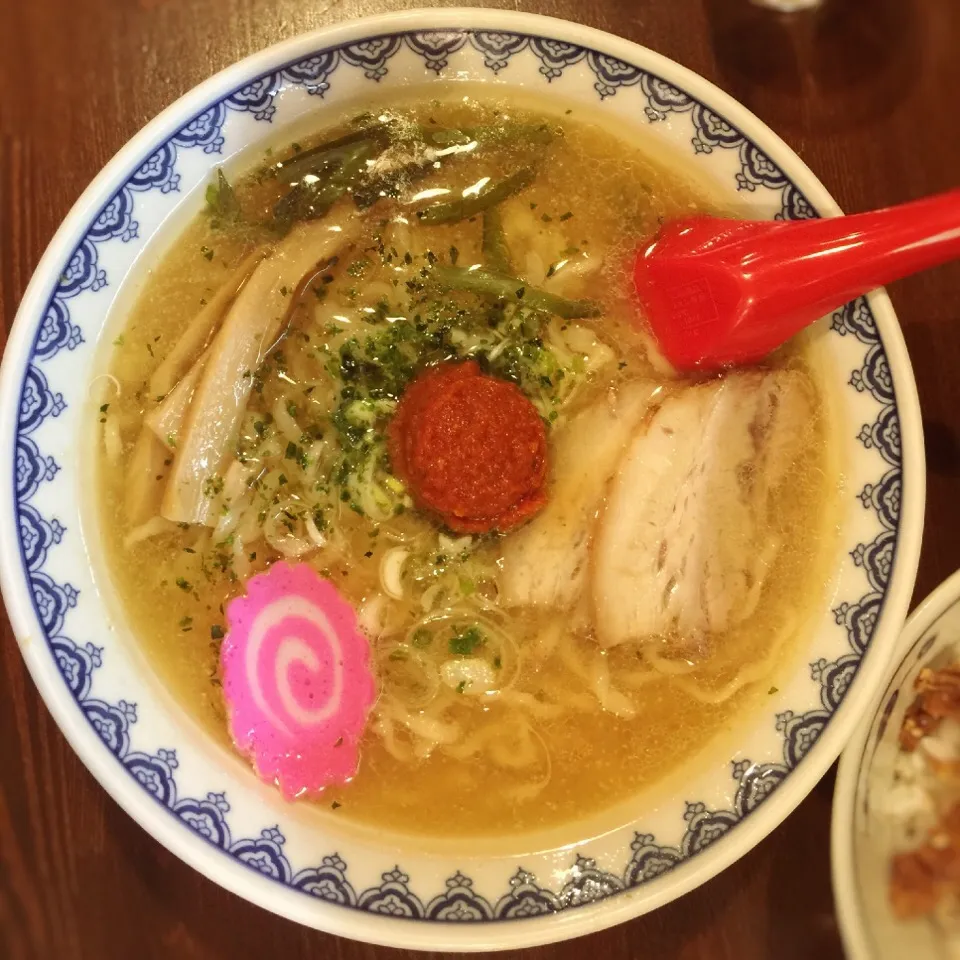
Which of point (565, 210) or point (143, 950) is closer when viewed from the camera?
point (143, 950)

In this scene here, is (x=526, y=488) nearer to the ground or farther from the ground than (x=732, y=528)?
farther from the ground

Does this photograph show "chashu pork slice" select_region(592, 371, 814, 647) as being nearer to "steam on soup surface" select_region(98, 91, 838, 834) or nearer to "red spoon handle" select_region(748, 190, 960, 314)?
"steam on soup surface" select_region(98, 91, 838, 834)

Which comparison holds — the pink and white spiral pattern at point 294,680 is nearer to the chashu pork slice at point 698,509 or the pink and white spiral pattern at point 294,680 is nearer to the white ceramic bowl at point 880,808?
the chashu pork slice at point 698,509

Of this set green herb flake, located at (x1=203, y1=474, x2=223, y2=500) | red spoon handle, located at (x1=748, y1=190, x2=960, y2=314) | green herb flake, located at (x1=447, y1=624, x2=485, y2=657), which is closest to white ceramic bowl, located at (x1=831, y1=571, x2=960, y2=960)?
red spoon handle, located at (x1=748, y1=190, x2=960, y2=314)

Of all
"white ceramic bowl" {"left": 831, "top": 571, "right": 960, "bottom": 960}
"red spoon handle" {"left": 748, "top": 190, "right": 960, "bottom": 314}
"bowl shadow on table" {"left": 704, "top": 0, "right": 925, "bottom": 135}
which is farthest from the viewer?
"bowl shadow on table" {"left": 704, "top": 0, "right": 925, "bottom": 135}

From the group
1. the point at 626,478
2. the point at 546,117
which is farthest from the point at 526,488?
the point at 546,117

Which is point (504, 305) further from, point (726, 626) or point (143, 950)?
point (143, 950)

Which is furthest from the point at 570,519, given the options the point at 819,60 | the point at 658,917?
the point at 819,60
